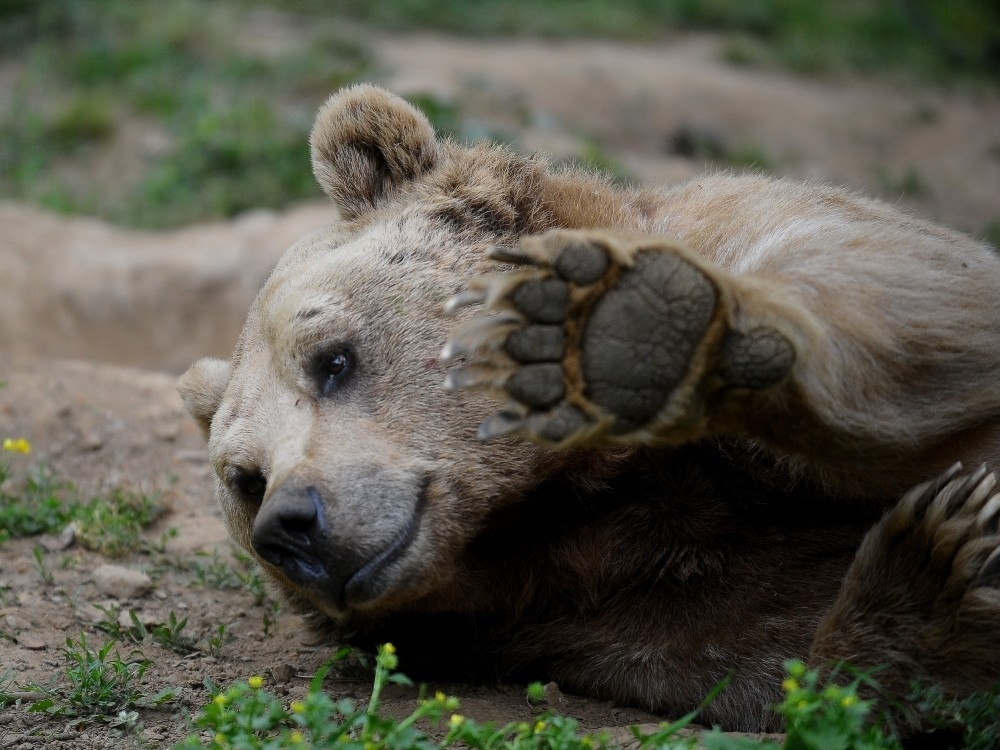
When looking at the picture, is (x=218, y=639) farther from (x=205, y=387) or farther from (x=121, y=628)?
(x=205, y=387)

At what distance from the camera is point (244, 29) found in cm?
1231

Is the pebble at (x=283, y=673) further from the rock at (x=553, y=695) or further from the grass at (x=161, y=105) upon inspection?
the grass at (x=161, y=105)

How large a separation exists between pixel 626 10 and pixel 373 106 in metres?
10.2

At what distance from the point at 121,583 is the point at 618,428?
2463mm

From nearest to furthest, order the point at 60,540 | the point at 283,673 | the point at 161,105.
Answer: the point at 283,673, the point at 60,540, the point at 161,105

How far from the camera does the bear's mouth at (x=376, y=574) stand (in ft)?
11.4

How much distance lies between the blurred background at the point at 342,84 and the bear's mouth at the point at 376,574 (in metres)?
4.63

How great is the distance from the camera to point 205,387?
4496 mm

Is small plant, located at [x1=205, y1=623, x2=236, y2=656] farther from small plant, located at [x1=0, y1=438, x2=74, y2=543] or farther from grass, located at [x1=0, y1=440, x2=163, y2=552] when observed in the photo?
small plant, located at [x1=0, y1=438, x2=74, y2=543]

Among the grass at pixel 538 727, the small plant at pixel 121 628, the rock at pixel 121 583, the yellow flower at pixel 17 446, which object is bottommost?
the rock at pixel 121 583

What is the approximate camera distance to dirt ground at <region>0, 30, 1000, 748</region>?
4055 mm

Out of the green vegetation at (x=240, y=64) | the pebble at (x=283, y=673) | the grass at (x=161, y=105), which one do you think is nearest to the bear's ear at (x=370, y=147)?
the pebble at (x=283, y=673)

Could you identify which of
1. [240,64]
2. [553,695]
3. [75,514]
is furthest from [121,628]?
[240,64]

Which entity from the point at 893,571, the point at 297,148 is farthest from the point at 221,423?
the point at 297,148
